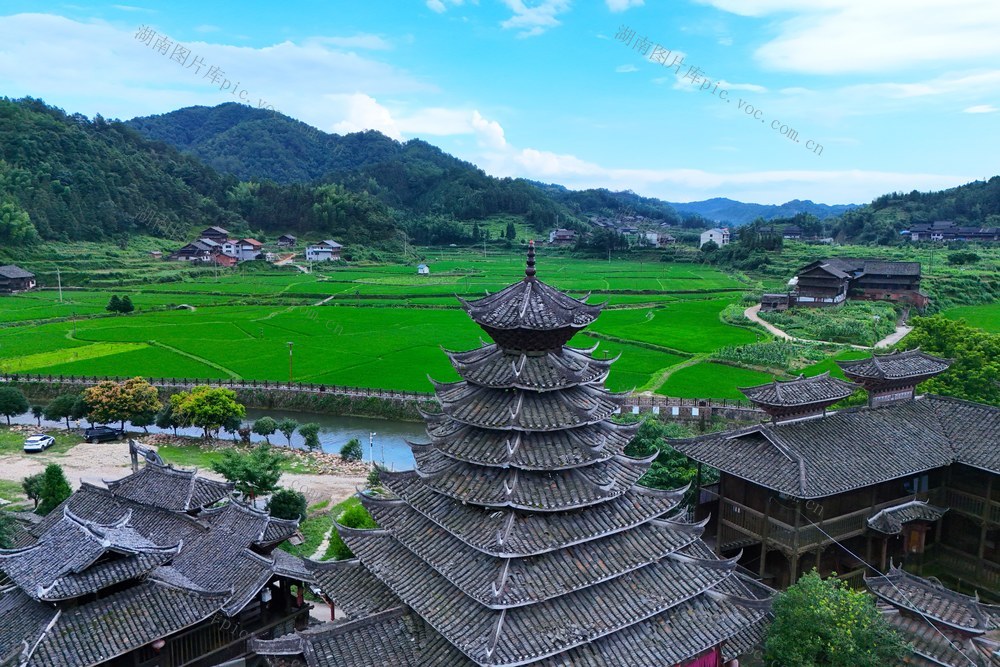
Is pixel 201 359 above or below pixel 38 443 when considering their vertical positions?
above

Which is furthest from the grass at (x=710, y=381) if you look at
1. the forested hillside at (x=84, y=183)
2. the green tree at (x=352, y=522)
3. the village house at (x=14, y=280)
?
the forested hillside at (x=84, y=183)

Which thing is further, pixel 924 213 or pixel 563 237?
pixel 563 237

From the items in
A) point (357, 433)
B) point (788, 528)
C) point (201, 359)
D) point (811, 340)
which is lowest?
point (357, 433)

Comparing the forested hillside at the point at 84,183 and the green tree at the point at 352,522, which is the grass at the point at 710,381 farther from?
the forested hillside at the point at 84,183

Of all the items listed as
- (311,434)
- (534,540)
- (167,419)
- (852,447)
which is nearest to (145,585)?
(534,540)

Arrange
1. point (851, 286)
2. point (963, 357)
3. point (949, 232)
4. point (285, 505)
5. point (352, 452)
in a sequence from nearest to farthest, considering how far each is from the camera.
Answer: point (285, 505)
point (963, 357)
point (352, 452)
point (851, 286)
point (949, 232)

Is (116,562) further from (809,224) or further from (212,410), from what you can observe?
(809,224)

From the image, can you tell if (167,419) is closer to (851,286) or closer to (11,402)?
(11,402)
